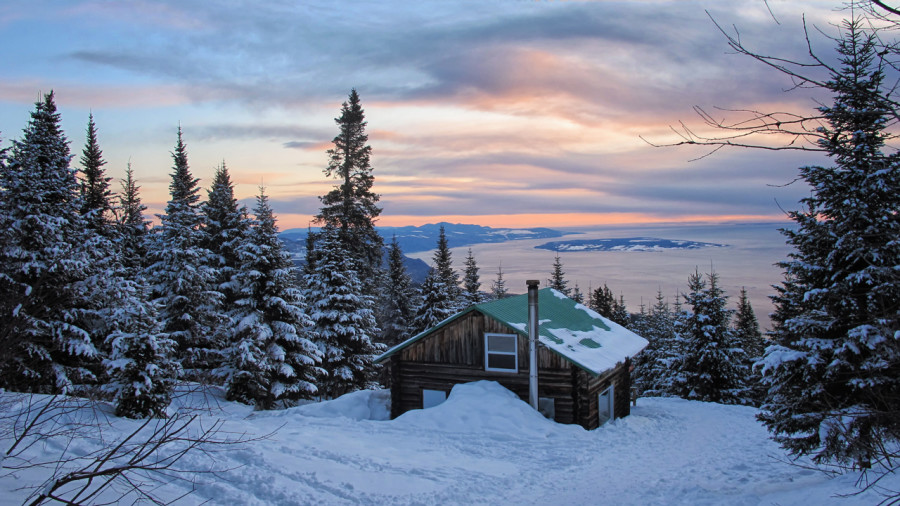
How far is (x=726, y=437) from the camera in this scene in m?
17.1

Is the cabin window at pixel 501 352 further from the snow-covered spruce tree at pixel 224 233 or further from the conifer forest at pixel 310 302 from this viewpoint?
the snow-covered spruce tree at pixel 224 233

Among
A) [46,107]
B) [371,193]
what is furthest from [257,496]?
[371,193]

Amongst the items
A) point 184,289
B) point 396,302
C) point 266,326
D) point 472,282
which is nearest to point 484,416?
point 266,326

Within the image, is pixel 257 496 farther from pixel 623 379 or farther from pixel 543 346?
pixel 623 379

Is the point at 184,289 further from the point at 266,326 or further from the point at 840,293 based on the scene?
the point at 840,293

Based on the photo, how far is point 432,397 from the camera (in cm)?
1952

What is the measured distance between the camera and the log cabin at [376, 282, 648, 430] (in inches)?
688

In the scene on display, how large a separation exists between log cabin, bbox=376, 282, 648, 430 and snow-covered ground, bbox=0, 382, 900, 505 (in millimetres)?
1076

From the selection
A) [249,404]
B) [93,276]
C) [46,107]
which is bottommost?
[249,404]

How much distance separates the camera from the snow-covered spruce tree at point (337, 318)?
90.8 ft

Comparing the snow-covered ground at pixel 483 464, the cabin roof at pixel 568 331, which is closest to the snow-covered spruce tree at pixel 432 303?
the cabin roof at pixel 568 331

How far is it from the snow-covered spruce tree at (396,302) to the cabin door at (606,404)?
2063cm

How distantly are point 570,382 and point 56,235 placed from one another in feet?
64.6

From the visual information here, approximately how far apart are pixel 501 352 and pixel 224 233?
1850cm
